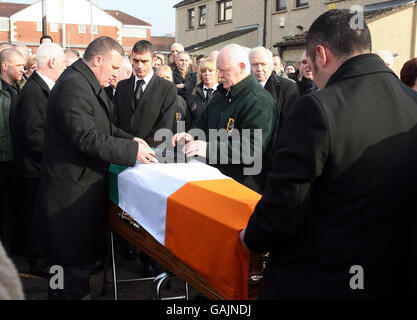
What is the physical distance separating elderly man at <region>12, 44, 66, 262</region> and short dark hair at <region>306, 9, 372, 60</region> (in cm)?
346

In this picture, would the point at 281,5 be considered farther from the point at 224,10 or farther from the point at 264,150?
the point at 264,150

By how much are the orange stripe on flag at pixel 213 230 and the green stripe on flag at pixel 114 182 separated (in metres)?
0.79

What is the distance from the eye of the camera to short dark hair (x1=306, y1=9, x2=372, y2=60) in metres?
1.81

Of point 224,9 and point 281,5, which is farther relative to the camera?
point 224,9

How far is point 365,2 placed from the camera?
16844mm

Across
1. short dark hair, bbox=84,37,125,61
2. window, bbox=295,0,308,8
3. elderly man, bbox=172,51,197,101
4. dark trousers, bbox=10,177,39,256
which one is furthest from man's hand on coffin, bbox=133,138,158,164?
window, bbox=295,0,308,8

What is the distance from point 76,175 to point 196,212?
1252 mm

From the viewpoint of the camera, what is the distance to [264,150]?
3453 millimetres

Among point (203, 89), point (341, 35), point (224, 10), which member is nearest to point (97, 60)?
point (341, 35)

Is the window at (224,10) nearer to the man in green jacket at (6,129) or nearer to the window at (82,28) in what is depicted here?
the man in green jacket at (6,129)

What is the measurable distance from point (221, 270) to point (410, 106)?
42.5 inches

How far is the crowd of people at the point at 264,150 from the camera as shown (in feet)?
5.67

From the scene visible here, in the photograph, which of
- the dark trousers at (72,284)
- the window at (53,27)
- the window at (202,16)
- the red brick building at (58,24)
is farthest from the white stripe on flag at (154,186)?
the window at (53,27)
